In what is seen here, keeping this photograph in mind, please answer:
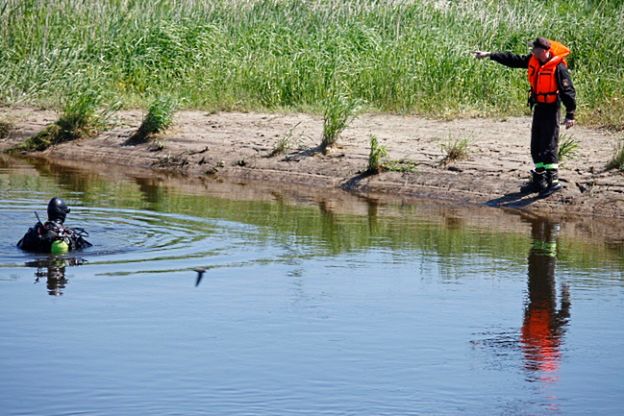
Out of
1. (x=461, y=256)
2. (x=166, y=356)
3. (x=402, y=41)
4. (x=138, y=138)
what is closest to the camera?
(x=166, y=356)

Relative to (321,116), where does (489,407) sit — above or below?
below

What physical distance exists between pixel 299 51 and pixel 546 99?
272 inches

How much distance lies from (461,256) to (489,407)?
4.68 m

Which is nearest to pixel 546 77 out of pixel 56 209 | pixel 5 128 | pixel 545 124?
pixel 545 124

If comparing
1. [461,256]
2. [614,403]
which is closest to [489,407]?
[614,403]

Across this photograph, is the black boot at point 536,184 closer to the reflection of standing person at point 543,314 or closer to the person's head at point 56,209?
the reflection of standing person at point 543,314

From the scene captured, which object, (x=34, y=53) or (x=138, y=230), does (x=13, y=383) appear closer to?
(x=138, y=230)

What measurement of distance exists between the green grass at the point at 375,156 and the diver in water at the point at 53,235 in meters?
5.68

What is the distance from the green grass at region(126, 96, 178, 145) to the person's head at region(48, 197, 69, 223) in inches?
299

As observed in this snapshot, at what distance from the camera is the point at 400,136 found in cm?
1830

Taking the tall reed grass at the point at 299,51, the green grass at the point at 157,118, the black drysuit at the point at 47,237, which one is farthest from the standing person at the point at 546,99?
the green grass at the point at 157,118

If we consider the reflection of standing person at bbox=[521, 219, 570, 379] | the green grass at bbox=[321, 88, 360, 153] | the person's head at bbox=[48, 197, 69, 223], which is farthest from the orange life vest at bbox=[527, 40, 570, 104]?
the person's head at bbox=[48, 197, 69, 223]

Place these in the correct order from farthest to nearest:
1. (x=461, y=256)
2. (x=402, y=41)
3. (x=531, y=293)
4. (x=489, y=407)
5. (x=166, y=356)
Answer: (x=402, y=41) < (x=461, y=256) < (x=531, y=293) < (x=166, y=356) < (x=489, y=407)

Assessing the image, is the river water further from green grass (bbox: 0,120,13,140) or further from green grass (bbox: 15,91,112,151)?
green grass (bbox: 0,120,13,140)
